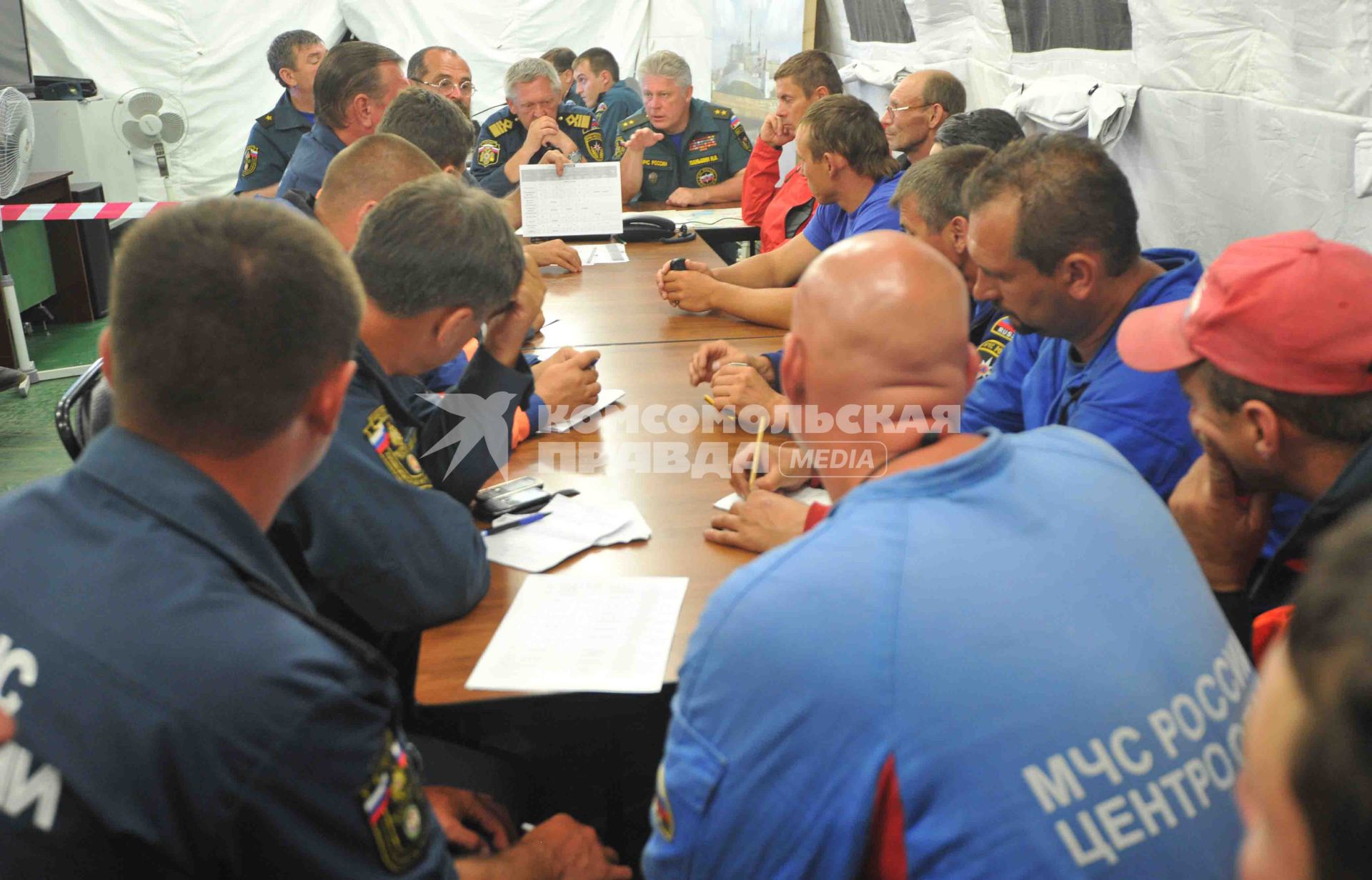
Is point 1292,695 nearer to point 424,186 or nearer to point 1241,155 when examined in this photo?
point 424,186

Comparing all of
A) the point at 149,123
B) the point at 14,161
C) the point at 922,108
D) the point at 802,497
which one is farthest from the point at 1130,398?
the point at 149,123

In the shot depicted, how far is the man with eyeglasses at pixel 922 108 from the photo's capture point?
3914 millimetres

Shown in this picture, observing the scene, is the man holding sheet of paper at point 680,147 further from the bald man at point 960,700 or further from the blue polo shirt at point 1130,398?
the bald man at point 960,700

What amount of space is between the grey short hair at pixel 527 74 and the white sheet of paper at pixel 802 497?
3.83m

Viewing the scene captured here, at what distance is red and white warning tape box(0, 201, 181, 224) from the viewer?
16.3ft

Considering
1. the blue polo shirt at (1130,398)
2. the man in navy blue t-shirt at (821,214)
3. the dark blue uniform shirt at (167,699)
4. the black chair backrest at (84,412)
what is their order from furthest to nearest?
1. the man in navy blue t-shirt at (821,214)
2. the blue polo shirt at (1130,398)
3. the black chair backrest at (84,412)
4. the dark blue uniform shirt at (167,699)

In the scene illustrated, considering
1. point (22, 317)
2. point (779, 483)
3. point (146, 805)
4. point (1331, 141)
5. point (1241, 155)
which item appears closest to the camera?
point (146, 805)

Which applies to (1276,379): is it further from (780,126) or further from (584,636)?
(780,126)

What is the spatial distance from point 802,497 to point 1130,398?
23.6 inches

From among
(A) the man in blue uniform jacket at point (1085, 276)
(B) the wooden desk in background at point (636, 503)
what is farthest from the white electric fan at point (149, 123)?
(A) the man in blue uniform jacket at point (1085, 276)

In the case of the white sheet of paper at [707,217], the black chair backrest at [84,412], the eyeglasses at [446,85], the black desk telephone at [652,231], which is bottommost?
the white sheet of paper at [707,217]

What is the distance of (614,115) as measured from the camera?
A: 6.33m

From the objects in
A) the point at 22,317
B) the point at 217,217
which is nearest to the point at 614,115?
the point at 22,317

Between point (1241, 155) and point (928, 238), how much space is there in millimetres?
954
